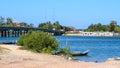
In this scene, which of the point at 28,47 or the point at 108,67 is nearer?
the point at 108,67

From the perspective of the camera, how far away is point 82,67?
2480 cm

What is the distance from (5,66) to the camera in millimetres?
25719

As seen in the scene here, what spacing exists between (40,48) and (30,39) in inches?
81.9

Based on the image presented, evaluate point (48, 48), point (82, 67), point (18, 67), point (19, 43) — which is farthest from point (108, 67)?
point (19, 43)

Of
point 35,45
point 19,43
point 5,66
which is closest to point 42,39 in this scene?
point 35,45

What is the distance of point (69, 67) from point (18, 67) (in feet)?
9.76

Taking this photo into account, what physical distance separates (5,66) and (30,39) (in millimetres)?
27001

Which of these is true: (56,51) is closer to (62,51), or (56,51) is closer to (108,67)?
(62,51)

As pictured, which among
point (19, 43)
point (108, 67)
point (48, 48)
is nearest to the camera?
point (108, 67)

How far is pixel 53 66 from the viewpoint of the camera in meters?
25.3

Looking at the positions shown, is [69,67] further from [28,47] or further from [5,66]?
[28,47]

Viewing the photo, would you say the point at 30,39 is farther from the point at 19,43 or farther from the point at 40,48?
the point at 19,43

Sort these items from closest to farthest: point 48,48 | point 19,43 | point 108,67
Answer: point 108,67, point 48,48, point 19,43

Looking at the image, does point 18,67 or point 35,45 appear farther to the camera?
point 35,45
